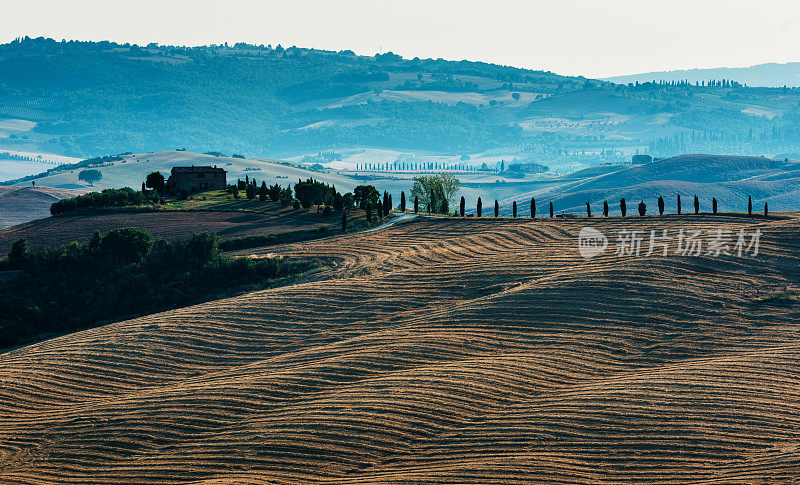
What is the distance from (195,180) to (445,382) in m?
109

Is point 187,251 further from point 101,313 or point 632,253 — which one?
point 632,253

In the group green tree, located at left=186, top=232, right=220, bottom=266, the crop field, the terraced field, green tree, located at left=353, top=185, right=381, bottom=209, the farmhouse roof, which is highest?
the farmhouse roof

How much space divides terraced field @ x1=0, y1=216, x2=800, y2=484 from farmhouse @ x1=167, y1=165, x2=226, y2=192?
268 feet

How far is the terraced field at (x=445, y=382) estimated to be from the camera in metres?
34.4

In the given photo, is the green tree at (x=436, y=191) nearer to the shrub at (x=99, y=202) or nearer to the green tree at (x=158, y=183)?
the green tree at (x=158, y=183)

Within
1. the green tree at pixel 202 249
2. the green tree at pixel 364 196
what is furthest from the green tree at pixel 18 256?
the green tree at pixel 364 196

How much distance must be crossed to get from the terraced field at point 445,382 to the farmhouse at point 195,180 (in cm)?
8183

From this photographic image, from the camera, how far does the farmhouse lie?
141250 mm

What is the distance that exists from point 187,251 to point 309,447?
55.4 m

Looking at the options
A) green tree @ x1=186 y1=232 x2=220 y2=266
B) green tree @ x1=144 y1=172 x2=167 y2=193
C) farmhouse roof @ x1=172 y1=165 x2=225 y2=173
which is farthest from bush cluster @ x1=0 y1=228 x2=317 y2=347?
farmhouse roof @ x1=172 y1=165 x2=225 y2=173

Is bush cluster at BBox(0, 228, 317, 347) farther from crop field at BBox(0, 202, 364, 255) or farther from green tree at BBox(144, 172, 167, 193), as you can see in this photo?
green tree at BBox(144, 172, 167, 193)

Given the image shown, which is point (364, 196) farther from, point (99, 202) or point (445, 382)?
point (445, 382)

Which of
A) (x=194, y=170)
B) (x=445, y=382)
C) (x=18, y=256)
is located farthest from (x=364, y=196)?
(x=445, y=382)

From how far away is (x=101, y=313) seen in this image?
77375mm
